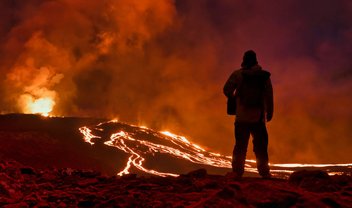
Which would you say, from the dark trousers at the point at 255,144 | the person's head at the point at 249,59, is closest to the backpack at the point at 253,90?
the person's head at the point at 249,59

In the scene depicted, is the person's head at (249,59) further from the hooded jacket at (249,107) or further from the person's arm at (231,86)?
the person's arm at (231,86)

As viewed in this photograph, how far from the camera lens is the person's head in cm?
723

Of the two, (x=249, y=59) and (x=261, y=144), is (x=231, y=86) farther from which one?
(x=261, y=144)

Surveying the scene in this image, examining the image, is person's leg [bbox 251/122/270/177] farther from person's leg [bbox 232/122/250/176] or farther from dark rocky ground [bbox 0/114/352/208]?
dark rocky ground [bbox 0/114/352/208]

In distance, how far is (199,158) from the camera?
47125mm

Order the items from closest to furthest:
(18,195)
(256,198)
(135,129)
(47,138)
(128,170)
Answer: (256,198) → (18,195) → (128,170) → (47,138) → (135,129)

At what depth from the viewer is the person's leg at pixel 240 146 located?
287 inches

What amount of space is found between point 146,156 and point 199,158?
22.9ft

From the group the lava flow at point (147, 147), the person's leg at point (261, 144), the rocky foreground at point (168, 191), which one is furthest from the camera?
the lava flow at point (147, 147)

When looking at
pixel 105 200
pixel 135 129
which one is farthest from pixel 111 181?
pixel 135 129

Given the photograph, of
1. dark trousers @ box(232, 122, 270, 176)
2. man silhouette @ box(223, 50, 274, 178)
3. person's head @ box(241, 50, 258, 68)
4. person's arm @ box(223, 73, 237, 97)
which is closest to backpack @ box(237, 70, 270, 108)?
man silhouette @ box(223, 50, 274, 178)

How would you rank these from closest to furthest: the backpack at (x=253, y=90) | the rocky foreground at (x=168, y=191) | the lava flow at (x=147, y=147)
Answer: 1. the rocky foreground at (x=168, y=191)
2. the backpack at (x=253, y=90)
3. the lava flow at (x=147, y=147)

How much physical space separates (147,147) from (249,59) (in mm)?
43524

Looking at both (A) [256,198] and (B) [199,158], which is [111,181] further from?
(B) [199,158]
